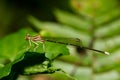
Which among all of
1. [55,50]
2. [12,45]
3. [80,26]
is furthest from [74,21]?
[55,50]

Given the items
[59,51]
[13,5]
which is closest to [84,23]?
[13,5]

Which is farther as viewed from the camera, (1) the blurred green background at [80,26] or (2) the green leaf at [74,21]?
(2) the green leaf at [74,21]

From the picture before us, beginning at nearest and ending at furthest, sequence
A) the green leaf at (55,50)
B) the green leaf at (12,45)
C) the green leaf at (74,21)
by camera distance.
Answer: the green leaf at (55,50) → the green leaf at (12,45) → the green leaf at (74,21)

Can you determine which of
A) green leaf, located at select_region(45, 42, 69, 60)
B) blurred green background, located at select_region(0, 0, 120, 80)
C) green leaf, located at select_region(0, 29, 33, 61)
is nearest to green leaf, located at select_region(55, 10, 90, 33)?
blurred green background, located at select_region(0, 0, 120, 80)

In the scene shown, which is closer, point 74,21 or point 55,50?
point 55,50

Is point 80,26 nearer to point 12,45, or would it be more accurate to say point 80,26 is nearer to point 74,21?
point 74,21

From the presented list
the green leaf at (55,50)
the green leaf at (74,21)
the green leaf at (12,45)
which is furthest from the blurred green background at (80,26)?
the green leaf at (55,50)

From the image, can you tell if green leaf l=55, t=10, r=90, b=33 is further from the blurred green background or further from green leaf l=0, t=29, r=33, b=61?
green leaf l=0, t=29, r=33, b=61

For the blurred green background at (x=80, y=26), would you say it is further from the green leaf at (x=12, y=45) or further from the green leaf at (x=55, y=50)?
the green leaf at (x=55, y=50)

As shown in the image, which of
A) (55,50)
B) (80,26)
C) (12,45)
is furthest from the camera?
(80,26)
